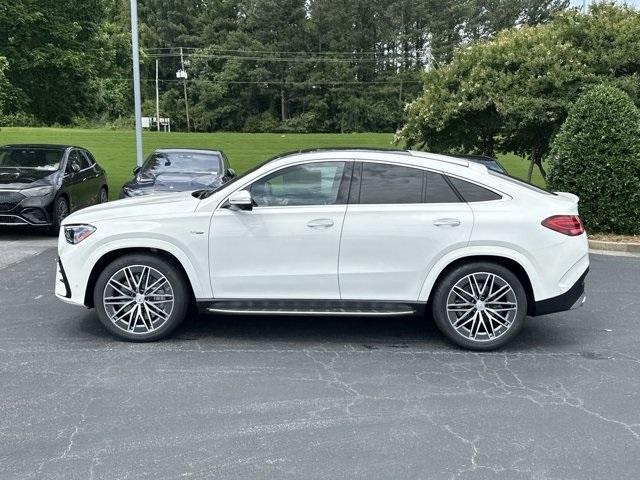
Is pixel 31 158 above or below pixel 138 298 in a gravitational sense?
above

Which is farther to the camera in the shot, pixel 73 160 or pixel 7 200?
pixel 73 160

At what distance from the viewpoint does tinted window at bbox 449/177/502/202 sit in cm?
521

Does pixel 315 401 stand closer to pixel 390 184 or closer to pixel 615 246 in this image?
pixel 390 184

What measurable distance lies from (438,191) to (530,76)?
8.55 metres

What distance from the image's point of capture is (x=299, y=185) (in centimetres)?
526

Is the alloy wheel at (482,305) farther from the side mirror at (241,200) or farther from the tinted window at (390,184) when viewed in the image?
the side mirror at (241,200)

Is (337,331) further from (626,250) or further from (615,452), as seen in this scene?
(626,250)

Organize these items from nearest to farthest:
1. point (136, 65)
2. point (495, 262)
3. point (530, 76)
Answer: point (495, 262), point (530, 76), point (136, 65)

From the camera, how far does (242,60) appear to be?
71.4 metres

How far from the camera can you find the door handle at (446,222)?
5.10 meters

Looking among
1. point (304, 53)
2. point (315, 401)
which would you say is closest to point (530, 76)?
point (315, 401)

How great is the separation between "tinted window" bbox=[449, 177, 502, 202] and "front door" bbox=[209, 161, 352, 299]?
0.96m

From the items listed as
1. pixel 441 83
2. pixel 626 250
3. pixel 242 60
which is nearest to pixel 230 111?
pixel 242 60

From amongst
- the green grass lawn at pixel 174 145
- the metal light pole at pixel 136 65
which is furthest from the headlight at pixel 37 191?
the green grass lawn at pixel 174 145
